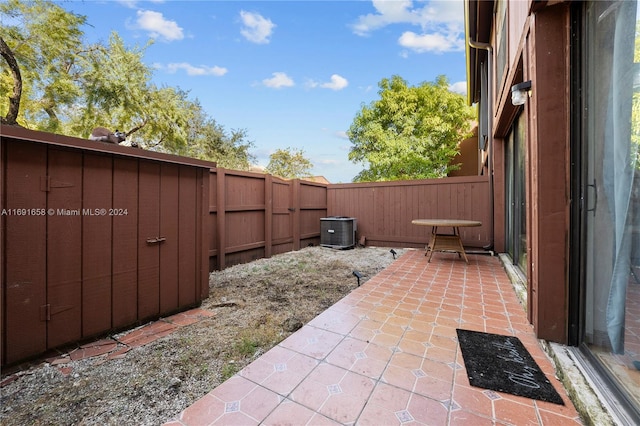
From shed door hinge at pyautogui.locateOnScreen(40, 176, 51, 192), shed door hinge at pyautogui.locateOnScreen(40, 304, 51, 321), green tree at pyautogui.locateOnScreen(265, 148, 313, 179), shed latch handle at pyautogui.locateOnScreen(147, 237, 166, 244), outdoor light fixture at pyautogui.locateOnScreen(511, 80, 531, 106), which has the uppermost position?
green tree at pyautogui.locateOnScreen(265, 148, 313, 179)

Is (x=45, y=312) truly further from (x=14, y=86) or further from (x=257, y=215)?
(x=14, y=86)

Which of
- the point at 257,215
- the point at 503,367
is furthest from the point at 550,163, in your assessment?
the point at 257,215

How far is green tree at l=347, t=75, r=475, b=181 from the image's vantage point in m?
11.1

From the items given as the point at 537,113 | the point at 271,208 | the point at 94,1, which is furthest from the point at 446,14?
the point at 94,1

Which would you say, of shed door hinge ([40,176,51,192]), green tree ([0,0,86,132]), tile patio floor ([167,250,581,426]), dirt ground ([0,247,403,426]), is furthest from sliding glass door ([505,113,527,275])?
A: green tree ([0,0,86,132])

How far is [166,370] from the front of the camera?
1.66 meters

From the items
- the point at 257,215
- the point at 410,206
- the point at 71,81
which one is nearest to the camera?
the point at 257,215

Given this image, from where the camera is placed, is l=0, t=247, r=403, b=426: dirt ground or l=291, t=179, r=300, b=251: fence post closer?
l=0, t=247, r=403, b=426: dirt ground

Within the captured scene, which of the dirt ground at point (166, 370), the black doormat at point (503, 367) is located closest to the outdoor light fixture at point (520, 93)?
the black doormat at point (503, 367)

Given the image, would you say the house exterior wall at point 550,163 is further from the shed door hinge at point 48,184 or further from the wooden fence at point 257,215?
the wooden fence at point 257,215

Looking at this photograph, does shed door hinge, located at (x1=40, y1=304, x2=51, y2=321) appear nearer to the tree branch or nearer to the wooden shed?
the wooden shed

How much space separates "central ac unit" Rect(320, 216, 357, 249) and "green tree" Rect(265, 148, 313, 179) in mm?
13380

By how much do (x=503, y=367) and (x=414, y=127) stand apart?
1127cm

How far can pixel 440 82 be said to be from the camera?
39.2ft
